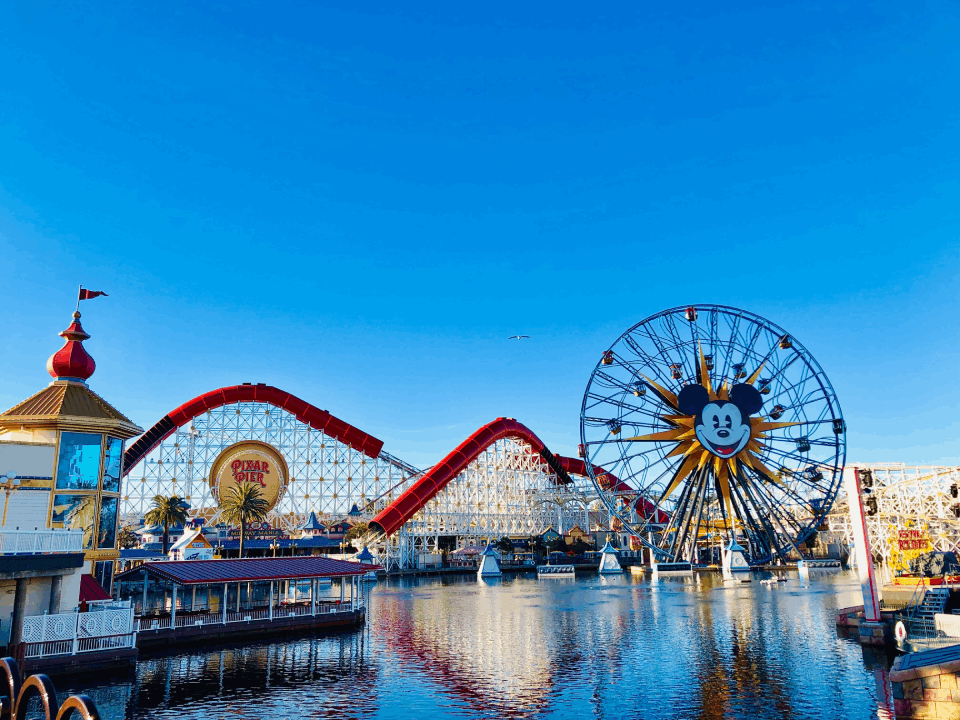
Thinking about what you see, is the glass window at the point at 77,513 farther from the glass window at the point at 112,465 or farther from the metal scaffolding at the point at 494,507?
the metal scaffolding at the point at 494,507

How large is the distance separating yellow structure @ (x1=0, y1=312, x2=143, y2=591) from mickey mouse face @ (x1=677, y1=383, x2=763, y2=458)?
36314mm

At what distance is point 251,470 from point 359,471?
33.3ft

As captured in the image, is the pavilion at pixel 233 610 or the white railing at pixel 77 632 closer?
the white railing at pixel 77 632

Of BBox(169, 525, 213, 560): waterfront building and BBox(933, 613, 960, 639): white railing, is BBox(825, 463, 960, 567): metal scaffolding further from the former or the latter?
BBox(169, 525, 213, 560): waterfront building

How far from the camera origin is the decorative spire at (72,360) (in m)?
25.5

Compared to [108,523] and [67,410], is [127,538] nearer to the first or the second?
[108,523]

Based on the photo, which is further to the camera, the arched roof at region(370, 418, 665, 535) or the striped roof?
the arched roof at region(370, 418, 665, 535)

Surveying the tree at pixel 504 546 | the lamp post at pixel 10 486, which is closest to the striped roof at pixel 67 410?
the lamp post at pixel 10 486

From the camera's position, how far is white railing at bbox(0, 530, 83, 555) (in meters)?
19.7

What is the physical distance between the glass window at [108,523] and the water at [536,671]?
4.32m

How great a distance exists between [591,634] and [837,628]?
31.7 feet

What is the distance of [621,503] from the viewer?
3130 inches

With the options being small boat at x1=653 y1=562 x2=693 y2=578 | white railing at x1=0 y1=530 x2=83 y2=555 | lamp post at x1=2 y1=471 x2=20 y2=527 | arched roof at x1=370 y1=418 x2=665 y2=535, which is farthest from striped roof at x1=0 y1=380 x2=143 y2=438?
small boat at x1=653 y1=562 x2=693 y2=578

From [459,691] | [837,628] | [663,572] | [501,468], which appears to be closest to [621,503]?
[501,468]
